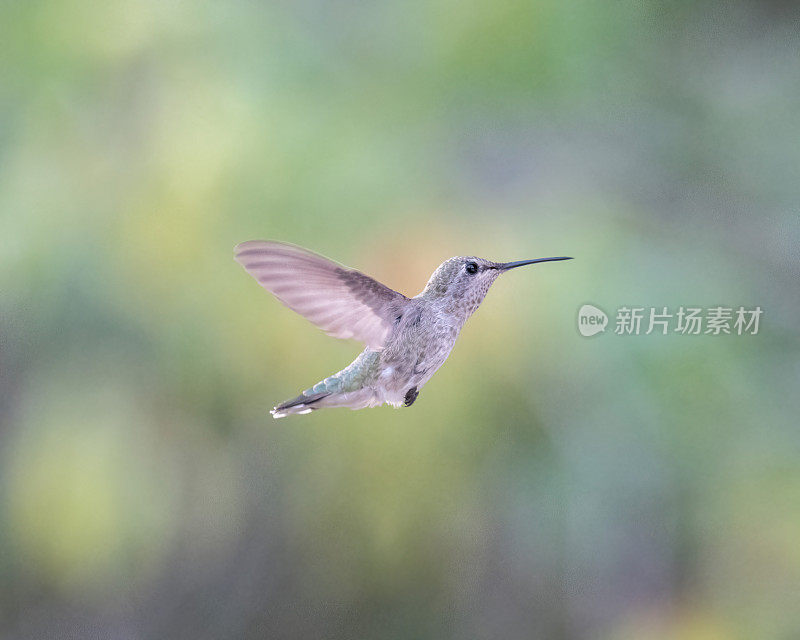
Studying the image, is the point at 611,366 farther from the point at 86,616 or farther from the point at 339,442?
the point at 86,616
